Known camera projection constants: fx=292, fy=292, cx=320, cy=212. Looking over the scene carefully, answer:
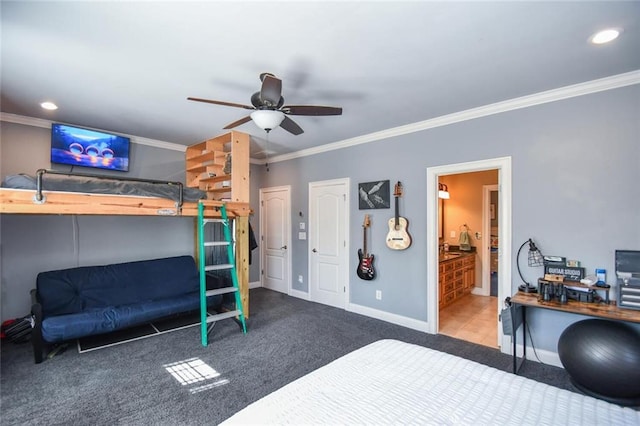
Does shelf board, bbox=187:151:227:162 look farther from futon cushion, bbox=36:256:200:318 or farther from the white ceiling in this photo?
futon cushion, bbox=36:256:200:318

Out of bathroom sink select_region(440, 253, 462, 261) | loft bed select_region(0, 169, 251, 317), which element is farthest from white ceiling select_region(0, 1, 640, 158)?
bathroom sink select_region(440, 253, 462, 261)

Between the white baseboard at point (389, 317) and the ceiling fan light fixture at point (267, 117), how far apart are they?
10.1 feet

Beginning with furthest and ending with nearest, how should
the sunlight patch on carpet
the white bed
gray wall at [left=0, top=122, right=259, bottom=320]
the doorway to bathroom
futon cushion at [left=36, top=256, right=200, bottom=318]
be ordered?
gray wall at [left=0, top=122, right=259, bottom=320] → futon cushion at [left=36, top=256, right=200, bottom=318] → the doorway to bathroom → the sunlight patch on carpet → the white bed

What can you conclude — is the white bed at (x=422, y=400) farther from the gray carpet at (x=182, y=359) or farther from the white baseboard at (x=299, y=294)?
the white baseboard at (x=299, y=294)

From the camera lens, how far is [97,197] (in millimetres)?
2990

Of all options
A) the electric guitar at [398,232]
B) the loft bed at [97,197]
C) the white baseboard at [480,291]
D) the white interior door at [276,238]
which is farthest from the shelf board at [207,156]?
the white baseboard at [480,291]

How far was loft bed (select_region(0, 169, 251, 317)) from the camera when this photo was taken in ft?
8.58

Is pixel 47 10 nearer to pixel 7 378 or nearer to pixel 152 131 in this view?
pixel 152 131

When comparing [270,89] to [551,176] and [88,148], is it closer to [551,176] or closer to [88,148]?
[551,176]

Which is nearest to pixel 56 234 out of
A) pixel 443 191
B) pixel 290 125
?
pixel 290 125

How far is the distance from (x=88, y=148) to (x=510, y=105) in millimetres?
5206

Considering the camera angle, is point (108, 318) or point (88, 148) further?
point (88, 148)

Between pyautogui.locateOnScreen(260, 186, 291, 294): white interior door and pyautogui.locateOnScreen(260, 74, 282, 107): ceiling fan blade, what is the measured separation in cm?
346

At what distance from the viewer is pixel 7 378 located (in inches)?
104
